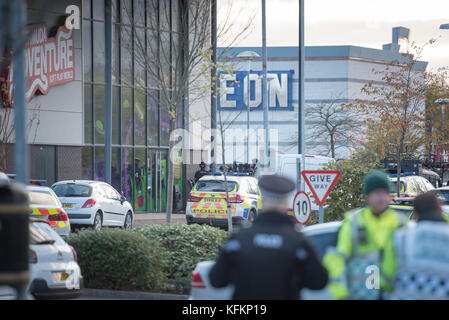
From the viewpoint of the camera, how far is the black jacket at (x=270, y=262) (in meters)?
4.38

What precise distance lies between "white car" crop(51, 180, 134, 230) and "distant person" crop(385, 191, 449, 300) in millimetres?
17395

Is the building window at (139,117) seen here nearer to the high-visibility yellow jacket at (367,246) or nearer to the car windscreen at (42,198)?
the car windscreen at (42,198)

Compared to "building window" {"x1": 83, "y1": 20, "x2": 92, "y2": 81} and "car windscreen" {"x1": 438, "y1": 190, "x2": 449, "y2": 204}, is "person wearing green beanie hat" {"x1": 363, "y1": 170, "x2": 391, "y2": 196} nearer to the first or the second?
"car windscreen" {"x1": 438, "y1": 190, "x2": 449, "y2": 204}

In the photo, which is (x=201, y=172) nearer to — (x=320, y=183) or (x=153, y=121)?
(x=153, y=121)

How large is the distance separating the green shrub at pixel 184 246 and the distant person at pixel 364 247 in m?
7.63

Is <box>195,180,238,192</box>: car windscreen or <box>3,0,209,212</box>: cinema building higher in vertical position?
<box>3,0,209,212</box>: cinema building

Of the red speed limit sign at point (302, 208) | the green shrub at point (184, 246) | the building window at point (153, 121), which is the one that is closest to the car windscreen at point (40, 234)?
the green shrub at point (184, 246)

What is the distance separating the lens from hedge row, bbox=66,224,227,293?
12.7m

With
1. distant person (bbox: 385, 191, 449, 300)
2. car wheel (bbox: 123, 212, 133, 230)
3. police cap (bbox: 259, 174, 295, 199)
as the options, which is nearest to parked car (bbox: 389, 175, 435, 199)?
car wheel (bbox: 123, 212, 133, 230)

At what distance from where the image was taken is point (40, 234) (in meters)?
10.6

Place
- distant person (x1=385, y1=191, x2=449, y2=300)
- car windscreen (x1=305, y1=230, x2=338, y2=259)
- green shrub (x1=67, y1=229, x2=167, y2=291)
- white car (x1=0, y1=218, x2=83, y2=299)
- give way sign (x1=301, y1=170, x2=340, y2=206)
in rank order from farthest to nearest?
give way sign (x1=301, y1=170, x2=340, y2=206) → green shrub (x1=67, y1=229, x2=167, y2=291) → white car (x1=0, y1=218, x2=83, y2=299) → car windscreen (x1=305, y1=230, x2=338, y2=259) → distant person (x1=385, y1=191, x2=449, y2=300)

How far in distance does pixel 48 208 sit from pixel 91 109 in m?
14.7

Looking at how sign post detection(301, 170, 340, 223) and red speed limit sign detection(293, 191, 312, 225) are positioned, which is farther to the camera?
red speed limit sign detection(293, 191, 312, 225)
